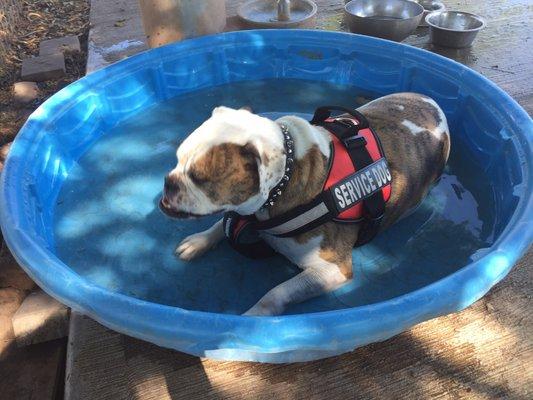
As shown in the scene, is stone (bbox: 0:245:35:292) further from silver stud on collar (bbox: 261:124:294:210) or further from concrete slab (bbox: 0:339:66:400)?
silver stud on collar (bbox: 261:124:294:210)

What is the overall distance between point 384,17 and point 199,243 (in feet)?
13.9

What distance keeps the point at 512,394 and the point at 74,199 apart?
11.7ft

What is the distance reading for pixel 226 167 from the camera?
2652mm

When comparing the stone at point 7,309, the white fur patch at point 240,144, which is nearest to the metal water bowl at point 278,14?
the white fur patch at point 240,144

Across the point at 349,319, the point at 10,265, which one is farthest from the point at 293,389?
the point at 10,265

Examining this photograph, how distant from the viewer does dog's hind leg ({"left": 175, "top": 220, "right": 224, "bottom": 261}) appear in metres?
3.57

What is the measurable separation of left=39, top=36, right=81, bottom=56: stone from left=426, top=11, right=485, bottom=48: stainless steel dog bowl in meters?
4.67

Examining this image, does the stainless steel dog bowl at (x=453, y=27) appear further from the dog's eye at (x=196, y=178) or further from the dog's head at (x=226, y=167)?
the dog's eye at (x=196, y=178)

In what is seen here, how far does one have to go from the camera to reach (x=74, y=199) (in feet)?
13.6

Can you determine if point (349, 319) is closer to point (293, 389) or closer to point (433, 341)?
point (293, 389)

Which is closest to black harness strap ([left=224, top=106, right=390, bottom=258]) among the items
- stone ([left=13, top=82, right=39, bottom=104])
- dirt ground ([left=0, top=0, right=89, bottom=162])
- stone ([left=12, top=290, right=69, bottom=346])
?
stone ([left=12, top=290, right=69, bottom=346])

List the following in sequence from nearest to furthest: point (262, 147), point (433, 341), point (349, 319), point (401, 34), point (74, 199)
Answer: point (349, 319), point (262, 147), point (433, 341), point (74, 199), point (401, 34)

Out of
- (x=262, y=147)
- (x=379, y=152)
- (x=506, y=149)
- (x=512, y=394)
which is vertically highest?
(x=262, y=147)

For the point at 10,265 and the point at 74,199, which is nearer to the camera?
the point at 10,265
